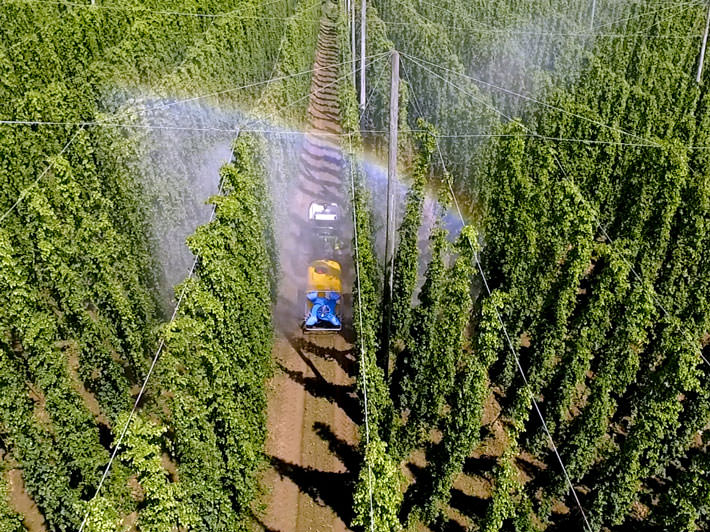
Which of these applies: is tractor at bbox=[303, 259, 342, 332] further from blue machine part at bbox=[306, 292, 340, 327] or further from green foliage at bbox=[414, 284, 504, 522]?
green foliage at bbox=[414, 284, 504, 522]

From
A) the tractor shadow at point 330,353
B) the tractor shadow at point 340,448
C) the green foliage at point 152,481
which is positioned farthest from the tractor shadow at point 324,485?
the green foliage at point 152,481

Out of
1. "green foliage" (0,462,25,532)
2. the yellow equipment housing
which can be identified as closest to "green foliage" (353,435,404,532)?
"green foliage" (0,462,25,532)

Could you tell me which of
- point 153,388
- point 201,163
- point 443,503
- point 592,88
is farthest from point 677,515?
point 592,88

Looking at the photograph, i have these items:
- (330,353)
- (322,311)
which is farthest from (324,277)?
(330,353)

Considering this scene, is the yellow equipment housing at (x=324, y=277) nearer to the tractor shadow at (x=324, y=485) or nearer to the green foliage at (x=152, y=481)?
the tractor shadow at (x=324, y=485)

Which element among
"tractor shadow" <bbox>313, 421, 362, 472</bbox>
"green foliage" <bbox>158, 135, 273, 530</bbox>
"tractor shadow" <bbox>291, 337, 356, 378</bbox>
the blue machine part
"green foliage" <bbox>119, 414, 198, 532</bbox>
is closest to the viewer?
"green foliage" <bbox>119, 414, 198, 532</bbox>

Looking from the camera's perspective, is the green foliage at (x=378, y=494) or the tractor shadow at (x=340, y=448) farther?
the tractor shadow at (x=340, y=448)

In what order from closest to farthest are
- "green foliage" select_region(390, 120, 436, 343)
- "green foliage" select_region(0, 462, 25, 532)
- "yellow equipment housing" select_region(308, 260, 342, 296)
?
"green foliage" select_region(0, 462, 25, 532), "green foliage" select_region(390, 120, 436, 343), "yellow equipment housing" select_region(308, 260, 342, 296)
